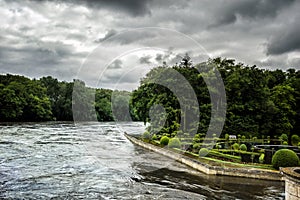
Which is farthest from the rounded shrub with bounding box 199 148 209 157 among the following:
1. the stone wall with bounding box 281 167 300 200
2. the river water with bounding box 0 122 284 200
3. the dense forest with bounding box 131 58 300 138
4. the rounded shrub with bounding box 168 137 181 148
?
the stone wall with bounding box 281 167 300 200

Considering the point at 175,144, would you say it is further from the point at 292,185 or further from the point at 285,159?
the point at 292,185

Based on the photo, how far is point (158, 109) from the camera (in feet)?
95.1

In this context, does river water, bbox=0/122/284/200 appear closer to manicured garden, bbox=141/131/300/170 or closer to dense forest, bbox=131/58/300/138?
manicured garden, bbox=141/131/300/170

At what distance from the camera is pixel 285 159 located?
14586 millimetres

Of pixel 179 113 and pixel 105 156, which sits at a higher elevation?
pixel 179 113

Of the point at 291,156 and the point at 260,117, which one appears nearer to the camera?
the point at 291,156

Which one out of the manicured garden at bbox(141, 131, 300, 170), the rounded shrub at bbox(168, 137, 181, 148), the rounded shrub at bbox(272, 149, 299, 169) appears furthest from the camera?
the rounded shrub at bbox(168, 137, 181, 148)

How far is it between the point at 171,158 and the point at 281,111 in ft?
62.1

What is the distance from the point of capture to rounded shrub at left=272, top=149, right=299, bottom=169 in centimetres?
1443

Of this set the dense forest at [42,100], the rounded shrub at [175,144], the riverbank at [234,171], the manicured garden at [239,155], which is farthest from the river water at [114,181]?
the dense forest at [42,100]

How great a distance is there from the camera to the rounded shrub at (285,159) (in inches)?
568

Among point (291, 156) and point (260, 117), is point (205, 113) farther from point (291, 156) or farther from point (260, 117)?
point (291, 156)

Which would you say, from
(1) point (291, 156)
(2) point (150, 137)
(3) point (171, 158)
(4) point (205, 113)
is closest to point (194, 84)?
(4) point (205, 113)

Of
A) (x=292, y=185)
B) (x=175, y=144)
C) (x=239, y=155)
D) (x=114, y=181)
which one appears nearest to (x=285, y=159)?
(x=239, y=155)
